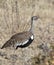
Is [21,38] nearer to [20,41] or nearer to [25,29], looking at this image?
[20,41]

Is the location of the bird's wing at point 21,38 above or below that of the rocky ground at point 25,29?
above

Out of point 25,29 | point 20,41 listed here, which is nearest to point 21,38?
point 20,41

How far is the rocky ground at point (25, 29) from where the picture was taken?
11703mm

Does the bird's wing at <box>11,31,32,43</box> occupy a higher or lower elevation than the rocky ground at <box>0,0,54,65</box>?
higher

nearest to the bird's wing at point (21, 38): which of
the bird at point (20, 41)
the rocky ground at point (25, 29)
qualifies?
the bird at point (20, 41)

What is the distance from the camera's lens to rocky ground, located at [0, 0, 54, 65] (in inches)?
461

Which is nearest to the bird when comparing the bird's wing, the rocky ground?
the bird's wing

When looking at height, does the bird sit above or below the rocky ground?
above

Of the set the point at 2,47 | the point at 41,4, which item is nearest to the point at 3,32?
the point at 2,47

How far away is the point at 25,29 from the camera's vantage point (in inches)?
520

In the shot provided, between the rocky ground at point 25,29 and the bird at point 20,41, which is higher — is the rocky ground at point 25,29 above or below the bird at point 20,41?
below

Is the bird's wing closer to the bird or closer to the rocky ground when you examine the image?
the bird

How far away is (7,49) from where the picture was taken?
474 inches

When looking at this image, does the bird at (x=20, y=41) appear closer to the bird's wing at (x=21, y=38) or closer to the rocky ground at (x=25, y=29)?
the bird's wing at (x=21, y=38)
